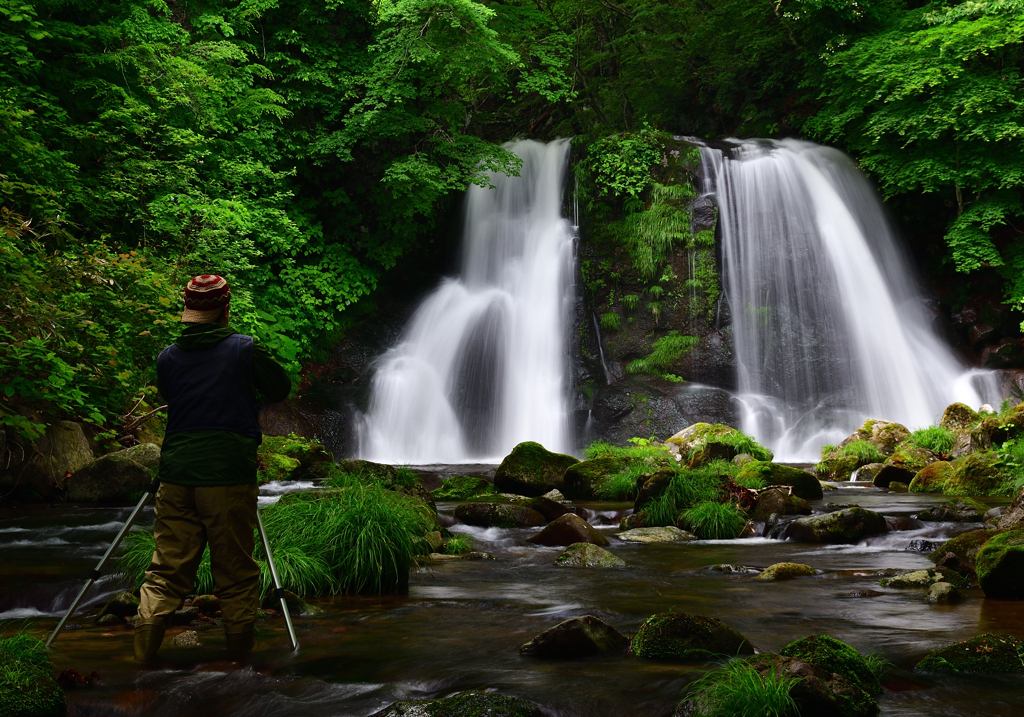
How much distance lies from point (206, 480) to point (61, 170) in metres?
9.93

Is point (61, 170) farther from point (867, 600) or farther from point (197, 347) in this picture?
point (867, 600)

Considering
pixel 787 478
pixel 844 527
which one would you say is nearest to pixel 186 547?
pixel 844 527

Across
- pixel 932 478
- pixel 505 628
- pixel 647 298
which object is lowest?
pixel 505 628

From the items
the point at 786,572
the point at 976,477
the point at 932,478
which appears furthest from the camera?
the point at 932,478

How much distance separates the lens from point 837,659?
3701 mm

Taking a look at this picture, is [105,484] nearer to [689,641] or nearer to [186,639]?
[186,639]

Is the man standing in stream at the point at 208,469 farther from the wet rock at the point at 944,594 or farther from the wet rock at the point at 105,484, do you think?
the wet rock at the point at 105,484

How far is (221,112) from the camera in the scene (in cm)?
1656

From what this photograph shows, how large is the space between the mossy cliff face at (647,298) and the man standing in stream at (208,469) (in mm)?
14372

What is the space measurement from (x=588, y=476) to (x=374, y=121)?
37.7 feet

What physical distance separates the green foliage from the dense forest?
4.07 meters

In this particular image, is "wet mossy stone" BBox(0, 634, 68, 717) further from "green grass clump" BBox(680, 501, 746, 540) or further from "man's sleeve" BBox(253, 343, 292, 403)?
"green grass clump" BBox(680, 501, 746, 540)

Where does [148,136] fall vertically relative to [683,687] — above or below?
above

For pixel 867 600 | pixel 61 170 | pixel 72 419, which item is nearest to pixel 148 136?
pixel 61 170
